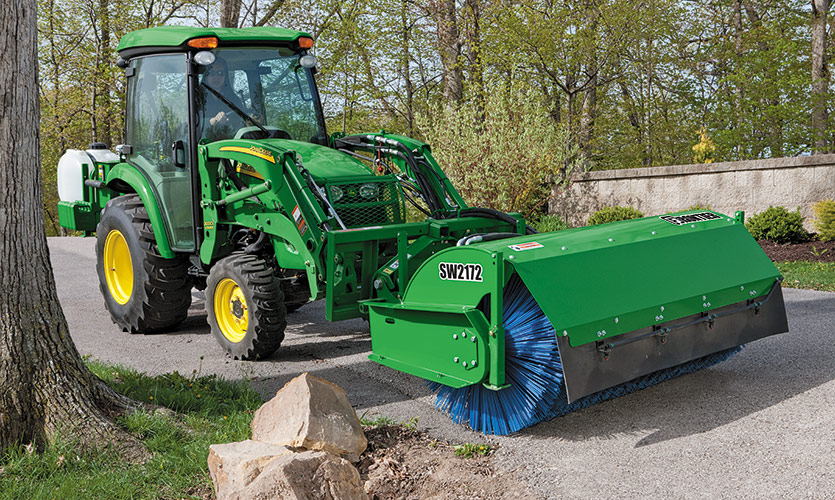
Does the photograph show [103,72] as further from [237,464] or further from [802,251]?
[237,464]

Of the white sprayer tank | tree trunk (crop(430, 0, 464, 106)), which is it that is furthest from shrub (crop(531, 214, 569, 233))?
the white sprayer tank

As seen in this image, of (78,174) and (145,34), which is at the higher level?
(145,34)

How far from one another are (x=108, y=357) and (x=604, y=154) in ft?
55.6

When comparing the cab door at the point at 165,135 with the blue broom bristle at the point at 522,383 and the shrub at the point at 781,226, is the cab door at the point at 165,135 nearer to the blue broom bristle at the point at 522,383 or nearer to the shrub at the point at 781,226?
the blue broom bristle at the point at 522,383

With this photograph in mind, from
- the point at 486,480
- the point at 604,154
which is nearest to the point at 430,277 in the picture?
the point at 486,480

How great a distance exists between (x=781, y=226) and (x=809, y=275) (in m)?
2.49

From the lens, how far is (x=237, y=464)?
3.46m

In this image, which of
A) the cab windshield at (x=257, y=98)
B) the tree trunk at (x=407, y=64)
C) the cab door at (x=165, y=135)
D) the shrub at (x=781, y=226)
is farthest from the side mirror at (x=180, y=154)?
the tree trunk at (x=407, y=64)

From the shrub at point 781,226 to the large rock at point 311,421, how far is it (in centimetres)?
951

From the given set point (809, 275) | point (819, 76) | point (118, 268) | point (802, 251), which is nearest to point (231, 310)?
point (118, 268)

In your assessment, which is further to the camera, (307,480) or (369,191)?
(369,191)

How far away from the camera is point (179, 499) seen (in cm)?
361

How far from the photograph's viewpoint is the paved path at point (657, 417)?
12.0 ft

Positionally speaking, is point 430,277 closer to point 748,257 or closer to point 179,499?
point 179,499
